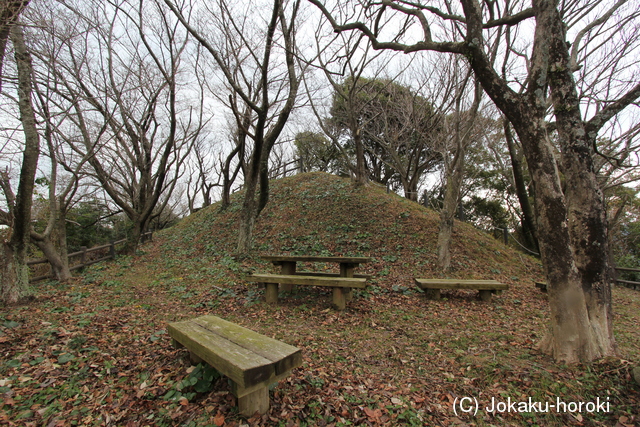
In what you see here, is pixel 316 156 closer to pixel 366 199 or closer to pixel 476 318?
pixel 366 199

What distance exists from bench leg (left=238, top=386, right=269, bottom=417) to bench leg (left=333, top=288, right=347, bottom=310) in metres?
2.81

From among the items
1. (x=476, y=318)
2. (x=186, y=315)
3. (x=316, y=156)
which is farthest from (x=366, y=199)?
(x=316, y=156)

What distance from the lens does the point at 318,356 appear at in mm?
3355

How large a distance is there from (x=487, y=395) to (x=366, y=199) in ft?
30.5

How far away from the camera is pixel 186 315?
4867 mm

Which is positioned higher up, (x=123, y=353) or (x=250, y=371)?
(x=250, y=371)

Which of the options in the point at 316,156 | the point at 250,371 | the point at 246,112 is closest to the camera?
the point at 250,371

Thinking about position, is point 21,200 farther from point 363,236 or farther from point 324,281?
point 363,236

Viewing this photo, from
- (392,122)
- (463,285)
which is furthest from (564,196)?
(392,122)

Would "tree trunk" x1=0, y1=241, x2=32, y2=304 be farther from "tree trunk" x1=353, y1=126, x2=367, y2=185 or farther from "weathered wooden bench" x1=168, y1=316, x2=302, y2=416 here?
"tree trunk" x1=353, y1=126, x2=367, y2=185

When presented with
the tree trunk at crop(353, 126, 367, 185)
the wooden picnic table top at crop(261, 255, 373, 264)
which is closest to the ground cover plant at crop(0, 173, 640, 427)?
the wooden picnic table top at crop(261, 255, 373, 264)

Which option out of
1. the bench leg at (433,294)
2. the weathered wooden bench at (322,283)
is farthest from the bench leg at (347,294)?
the bench leg at (433,294)

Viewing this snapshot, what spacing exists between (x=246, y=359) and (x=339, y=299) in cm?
298

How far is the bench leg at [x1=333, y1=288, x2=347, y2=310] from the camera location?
5.00 metres
